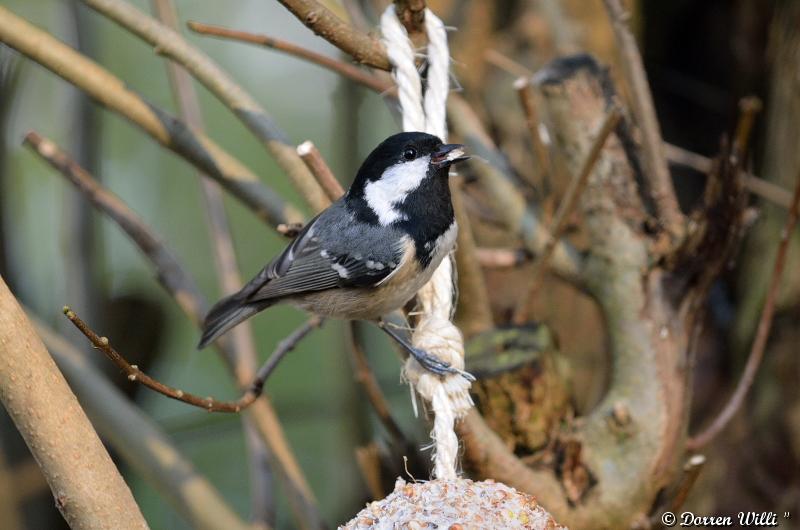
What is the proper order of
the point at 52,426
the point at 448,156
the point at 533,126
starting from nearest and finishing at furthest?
1. the point at 52,426
2. the point at 448,156
3. the point at 533,126

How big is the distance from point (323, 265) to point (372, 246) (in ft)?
0.32

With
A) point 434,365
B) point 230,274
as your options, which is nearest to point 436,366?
point 434,365

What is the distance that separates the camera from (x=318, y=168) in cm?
101

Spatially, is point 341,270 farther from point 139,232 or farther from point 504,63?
point 504,63

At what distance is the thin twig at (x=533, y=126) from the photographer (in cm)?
131

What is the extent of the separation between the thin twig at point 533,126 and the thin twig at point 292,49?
227 mm

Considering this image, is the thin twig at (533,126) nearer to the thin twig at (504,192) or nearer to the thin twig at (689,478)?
the thin twig at (504,192)

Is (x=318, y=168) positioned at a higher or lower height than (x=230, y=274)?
Answer: higher

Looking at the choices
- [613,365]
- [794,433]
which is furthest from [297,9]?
[794,433]

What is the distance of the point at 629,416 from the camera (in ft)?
3.72

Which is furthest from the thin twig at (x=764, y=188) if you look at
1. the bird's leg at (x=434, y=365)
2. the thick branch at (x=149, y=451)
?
the thick branch at (x=149, y=451)

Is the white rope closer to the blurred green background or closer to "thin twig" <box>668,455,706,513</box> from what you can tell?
"thin twig" <box>668,455,706,513</box>

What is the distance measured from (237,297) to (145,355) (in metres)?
0.76

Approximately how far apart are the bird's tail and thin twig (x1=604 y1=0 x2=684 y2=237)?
0.65 m
